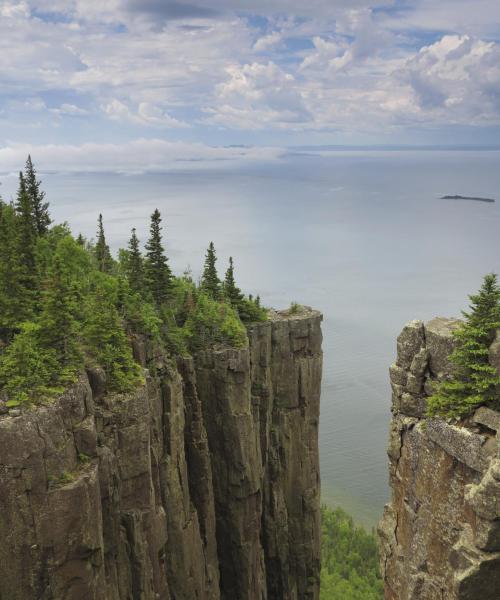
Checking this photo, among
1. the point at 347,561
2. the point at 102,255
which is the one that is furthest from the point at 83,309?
the point at 347,561

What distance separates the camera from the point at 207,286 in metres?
53.8

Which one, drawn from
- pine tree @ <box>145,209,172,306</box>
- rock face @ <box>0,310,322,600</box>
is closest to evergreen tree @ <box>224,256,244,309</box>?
rock face @ <box>0,310,322,600</box>

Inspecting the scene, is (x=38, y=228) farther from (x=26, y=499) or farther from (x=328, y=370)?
(x=328, y=370)

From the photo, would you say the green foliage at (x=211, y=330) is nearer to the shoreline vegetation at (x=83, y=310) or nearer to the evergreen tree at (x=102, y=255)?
the shoreline vegetation at (x=83, y=310)

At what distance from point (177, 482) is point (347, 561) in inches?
1916

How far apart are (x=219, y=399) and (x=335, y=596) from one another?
122 ft

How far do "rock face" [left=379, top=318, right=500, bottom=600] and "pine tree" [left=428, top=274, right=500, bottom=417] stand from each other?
362 mm

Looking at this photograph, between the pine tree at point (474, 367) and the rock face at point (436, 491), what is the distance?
362 millimetres

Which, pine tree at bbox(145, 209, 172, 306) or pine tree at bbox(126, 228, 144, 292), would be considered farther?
pine tree at bbox(145, 209, 172, 306)

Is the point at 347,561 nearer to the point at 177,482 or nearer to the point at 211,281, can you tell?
the point at 211,281

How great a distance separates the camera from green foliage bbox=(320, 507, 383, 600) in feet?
230

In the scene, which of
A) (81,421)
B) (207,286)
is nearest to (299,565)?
(207,286)

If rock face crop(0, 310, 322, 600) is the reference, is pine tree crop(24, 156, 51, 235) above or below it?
above

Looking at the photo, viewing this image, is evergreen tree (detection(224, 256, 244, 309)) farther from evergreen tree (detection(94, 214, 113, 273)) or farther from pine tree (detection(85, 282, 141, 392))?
pine tree (detection(85, 282, 141, 392))
